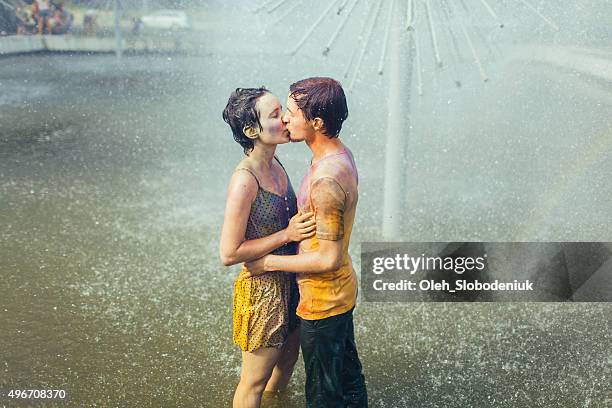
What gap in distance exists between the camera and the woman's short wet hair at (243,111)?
2.57 metres

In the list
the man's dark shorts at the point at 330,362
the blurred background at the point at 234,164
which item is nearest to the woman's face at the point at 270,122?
the man's dark shorts at the point at 330,362

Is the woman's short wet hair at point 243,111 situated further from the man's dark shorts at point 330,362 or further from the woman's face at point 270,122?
the man's dark shorts at point 330,362

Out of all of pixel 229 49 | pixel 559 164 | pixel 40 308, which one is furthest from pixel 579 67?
pixel 40 308

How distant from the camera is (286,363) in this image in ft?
10.4

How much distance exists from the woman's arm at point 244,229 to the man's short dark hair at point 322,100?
334mm

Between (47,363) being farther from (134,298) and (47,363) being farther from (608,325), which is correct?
(608,325)

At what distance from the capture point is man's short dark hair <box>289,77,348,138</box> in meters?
2.45

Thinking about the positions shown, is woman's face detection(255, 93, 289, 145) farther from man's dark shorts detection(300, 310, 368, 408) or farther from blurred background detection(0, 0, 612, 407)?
blurred background detection(0, 0, 612, 407)

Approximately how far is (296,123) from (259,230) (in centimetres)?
45

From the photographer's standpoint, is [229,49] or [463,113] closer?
[463,113]

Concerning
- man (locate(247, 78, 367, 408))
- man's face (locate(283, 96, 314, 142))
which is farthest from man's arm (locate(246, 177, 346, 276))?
man's face (locate(283, 96, 314, 142))

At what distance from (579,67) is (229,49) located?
4184 mm

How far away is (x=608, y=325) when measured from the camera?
4.05m

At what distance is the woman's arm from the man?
44 mm
